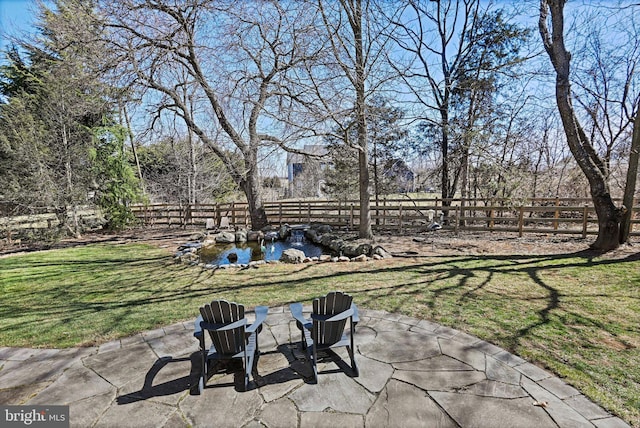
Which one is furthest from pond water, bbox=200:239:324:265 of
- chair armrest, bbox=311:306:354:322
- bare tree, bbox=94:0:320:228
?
chair armrest, bbox=311:306:354:322

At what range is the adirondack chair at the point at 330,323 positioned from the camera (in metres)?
2.38

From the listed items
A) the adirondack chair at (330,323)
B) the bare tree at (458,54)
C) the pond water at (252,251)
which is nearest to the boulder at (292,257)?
the pond water at (252,251)

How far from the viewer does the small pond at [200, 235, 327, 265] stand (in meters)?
7.80

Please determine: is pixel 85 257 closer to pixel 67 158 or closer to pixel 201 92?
pixel 67 158

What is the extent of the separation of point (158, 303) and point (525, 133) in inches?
494

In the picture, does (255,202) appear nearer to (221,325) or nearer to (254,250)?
(254,250)

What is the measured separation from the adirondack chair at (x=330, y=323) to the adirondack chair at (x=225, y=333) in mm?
493

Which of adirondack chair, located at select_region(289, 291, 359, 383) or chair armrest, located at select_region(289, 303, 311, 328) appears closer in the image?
adirondack chair, located at select_region(289, 291, 359, 383)

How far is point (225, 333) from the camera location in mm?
2312

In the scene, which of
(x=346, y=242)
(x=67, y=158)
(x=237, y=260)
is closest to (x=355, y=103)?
(x=346, y=242)

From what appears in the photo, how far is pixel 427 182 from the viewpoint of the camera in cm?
1288

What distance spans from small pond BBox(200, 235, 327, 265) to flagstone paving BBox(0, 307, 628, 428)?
473cm

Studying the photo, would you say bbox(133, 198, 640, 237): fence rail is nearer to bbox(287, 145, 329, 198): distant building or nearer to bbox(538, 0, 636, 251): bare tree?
bbox(287, 145, 329, 198): distant building

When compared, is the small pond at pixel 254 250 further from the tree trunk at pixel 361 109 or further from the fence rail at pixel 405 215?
the fence rail at pixel 405 215
